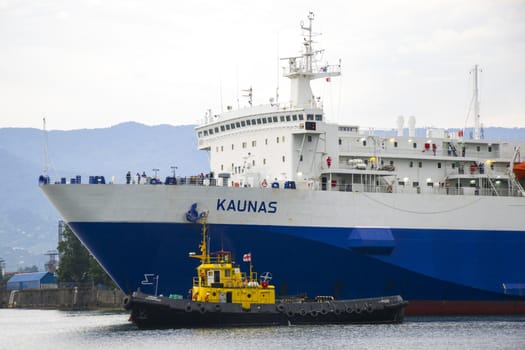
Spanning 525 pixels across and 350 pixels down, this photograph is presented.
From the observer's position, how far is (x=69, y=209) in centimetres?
3997

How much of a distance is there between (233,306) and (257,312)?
962 millimetres

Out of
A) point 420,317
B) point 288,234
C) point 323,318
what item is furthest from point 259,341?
point 420,317

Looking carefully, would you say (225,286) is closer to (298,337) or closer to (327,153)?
(298,337)

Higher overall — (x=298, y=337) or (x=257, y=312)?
(x=257, y=312)

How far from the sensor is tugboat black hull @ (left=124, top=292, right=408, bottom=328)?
36.8m

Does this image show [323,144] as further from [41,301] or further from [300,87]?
[41,301]

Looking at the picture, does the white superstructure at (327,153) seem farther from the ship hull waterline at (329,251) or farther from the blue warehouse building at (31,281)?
the blue warehouse building at (31,281)

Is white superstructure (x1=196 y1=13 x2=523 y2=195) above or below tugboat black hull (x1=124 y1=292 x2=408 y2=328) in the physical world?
above

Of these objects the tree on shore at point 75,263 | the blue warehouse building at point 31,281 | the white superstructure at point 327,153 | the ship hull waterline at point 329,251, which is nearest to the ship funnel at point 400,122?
the white superstructure at point 327,153

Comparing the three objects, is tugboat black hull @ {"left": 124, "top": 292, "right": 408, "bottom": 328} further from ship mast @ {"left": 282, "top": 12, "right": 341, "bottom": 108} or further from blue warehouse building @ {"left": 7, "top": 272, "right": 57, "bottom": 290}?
blue warehouse building @ {"left": 7, "top": 272, "right": 57, "bottom": 290}

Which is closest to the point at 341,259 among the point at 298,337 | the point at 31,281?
the point at 298,337

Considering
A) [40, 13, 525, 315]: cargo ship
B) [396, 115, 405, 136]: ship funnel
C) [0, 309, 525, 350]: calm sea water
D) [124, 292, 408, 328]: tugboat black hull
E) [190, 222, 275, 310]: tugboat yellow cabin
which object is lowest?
[0, 309, 525, 350]: calm sea water

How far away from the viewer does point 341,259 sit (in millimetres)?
42312

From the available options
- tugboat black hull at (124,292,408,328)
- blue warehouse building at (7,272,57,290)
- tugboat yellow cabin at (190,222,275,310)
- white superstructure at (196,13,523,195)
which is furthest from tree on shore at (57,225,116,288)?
tugboat black hull at (124,292,408,328)
